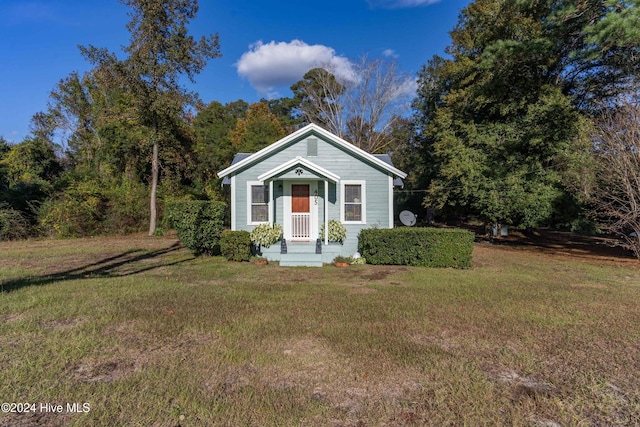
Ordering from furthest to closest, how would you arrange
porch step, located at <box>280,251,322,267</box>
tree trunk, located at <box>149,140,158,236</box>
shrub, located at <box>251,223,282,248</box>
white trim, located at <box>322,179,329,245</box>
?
tree trunk, located at <box>149,140,158,236</box> < shrub, located at <box>251,223,282,248</box> < white trim, located at <box>322,179,329,245</box> < porch step, located at <box>280,251,322,267</box>

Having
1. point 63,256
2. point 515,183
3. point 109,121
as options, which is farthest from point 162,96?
point 515,183

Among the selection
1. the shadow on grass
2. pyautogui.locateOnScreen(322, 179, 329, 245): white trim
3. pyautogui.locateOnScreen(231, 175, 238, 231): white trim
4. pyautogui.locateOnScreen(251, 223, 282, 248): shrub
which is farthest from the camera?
pyautogui.locateOnScreen(231, 175, 238, 231): white trim

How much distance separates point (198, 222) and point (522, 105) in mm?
14266

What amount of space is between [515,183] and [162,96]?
17.5 m

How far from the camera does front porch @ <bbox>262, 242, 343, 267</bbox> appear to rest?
33.7ft

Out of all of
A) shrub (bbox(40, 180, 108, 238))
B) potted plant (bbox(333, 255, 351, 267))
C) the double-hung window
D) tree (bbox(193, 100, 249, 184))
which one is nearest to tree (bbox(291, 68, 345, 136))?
tree (bbox(193, 100, 249, 184))

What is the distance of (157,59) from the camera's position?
17.7 meters

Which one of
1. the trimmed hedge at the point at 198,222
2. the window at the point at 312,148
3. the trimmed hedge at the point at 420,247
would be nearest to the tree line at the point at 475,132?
the trimmed hedge at the point at 420,247

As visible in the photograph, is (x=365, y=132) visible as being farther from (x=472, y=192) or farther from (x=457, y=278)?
(x=457, y=278)

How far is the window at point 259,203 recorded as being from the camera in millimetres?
11688

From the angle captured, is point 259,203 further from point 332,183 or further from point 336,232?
point 336,232

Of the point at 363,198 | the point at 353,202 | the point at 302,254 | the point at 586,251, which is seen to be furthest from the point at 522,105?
the point at 302,254

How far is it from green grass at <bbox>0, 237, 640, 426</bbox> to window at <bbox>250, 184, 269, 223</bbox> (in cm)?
438

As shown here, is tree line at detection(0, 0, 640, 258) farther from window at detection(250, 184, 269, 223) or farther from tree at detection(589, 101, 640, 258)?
window at detection(250, 184, 269, 223)
